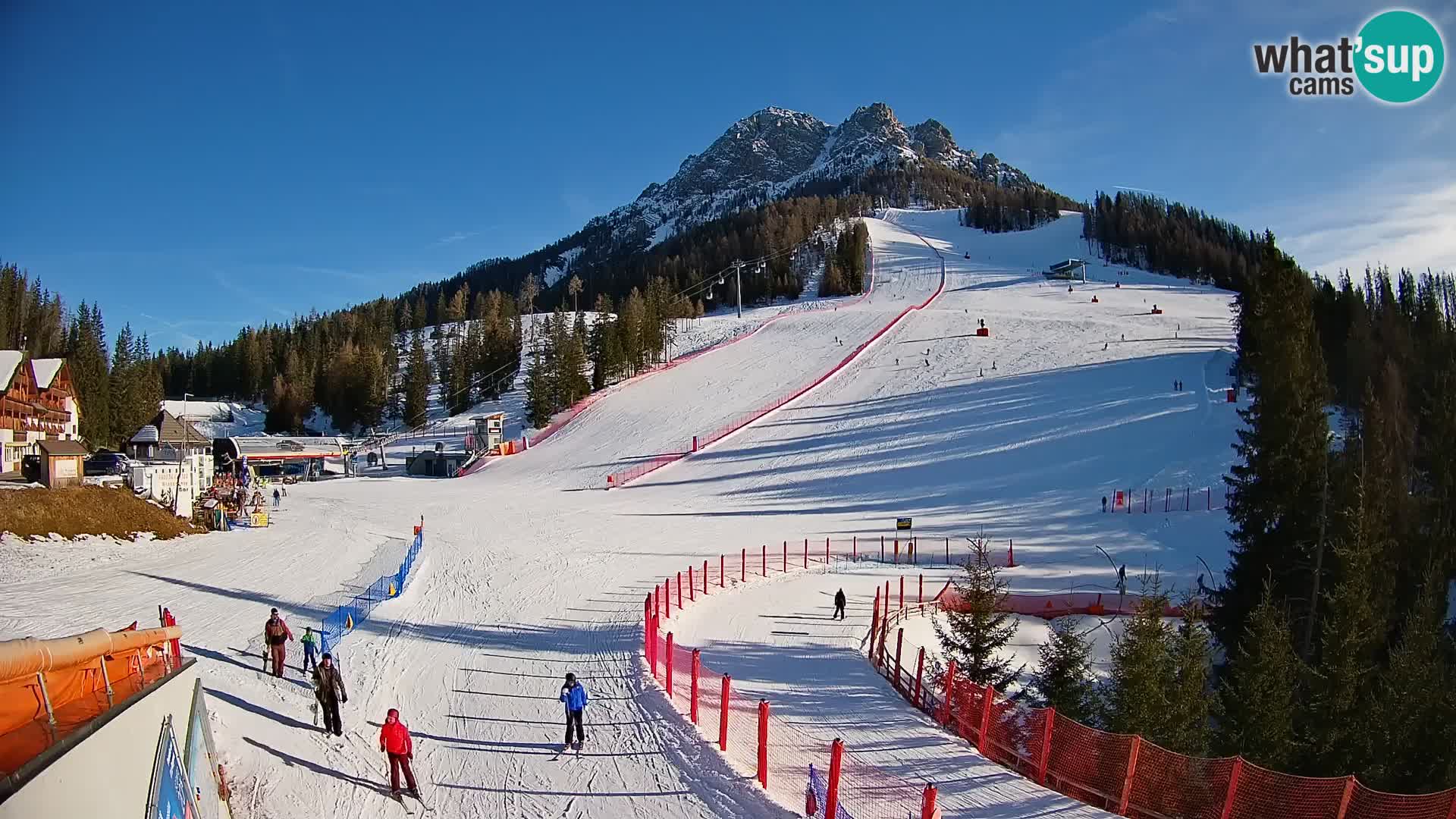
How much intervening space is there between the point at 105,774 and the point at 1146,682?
1287 cm

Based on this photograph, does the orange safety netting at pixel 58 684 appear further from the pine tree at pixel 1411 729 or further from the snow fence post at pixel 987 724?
the pine tree at pixel 1411 729

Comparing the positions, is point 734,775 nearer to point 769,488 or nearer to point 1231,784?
point 1231,784

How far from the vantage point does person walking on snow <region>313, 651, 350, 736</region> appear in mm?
11133

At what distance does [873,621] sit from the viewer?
17.8 m

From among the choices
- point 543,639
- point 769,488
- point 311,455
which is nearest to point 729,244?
point 311,455

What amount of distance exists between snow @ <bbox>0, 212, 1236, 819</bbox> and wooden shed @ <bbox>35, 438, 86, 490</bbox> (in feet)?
25.7

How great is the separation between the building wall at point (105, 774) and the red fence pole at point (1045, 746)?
9637 millimetres

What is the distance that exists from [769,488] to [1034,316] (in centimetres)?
4704

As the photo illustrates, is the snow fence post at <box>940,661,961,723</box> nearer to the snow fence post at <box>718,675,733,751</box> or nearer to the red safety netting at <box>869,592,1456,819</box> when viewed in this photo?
the red safety netting at <box>869,592,1456,819</box>

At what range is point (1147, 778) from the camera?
363 inches

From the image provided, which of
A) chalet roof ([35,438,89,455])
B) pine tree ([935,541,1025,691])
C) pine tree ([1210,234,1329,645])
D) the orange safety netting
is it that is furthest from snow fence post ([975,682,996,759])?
chalet roof ([35,438,89,455])

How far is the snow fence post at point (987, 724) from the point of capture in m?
11.1

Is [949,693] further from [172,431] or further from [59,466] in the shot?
[172,431]

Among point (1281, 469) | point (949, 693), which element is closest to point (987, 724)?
point (949, 693)
